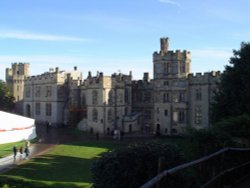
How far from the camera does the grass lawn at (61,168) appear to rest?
2684 centimetres

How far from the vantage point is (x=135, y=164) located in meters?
12.2

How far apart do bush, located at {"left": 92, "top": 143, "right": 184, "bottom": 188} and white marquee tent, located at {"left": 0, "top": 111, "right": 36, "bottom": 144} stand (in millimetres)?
39240

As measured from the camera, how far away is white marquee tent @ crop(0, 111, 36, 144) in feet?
163

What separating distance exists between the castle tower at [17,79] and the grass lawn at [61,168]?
44.4 meters

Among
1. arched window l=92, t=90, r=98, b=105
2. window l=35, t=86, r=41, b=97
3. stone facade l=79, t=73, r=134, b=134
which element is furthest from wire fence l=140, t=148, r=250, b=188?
window l=35, t=86, r=41, b=97

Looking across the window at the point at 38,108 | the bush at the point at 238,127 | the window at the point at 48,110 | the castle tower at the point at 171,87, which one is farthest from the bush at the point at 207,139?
the window at the point at 38,108

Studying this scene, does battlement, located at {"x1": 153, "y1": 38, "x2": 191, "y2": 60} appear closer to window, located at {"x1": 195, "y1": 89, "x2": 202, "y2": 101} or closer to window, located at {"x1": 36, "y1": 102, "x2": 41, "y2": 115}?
window, located at {"x1": 195, "y1": 89, "x2": 202, "y2": 101}

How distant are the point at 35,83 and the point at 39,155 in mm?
38939

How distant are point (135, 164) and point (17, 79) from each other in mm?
78600

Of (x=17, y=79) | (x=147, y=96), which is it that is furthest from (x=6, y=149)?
(x=17, y=79)

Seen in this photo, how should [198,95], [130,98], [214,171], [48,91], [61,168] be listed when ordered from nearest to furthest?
[214,171]
[61,168]
[198,95]
[130,98]
[48,91]

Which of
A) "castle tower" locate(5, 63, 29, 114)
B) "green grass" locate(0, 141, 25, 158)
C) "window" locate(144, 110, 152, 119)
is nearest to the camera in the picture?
"green grass" locate(0, 141, 25, 158)

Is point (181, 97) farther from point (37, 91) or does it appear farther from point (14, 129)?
point (37, 91)

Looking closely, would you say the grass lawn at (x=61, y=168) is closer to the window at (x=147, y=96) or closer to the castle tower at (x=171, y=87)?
the castle tower at (x=171, y=87)
